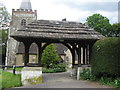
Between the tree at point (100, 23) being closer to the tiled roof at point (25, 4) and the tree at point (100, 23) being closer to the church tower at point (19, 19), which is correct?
the church tower at point (19, 19)

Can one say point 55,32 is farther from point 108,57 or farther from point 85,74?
point 108,57

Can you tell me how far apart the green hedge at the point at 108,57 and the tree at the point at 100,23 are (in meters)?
27.7

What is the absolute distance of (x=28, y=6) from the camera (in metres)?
38.4

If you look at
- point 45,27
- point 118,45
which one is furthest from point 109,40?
point 45,27

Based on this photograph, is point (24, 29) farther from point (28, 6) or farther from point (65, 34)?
point (28, 6)

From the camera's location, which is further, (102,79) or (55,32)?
(55,32)

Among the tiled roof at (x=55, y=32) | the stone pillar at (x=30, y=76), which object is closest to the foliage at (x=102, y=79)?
the tiled roof at (x=55, y=32)

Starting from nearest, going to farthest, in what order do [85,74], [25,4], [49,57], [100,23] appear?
[85,74] → [49,57] → [100,23] → [25,4]

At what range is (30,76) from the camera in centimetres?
1002

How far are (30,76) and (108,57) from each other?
16.8 ft

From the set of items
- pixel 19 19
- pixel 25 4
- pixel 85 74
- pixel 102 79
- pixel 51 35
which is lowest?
pixel 102 79

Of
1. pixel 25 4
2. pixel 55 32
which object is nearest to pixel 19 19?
pixel 25 4

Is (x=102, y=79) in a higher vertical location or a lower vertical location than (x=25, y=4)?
lower

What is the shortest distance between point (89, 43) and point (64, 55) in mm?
20021
